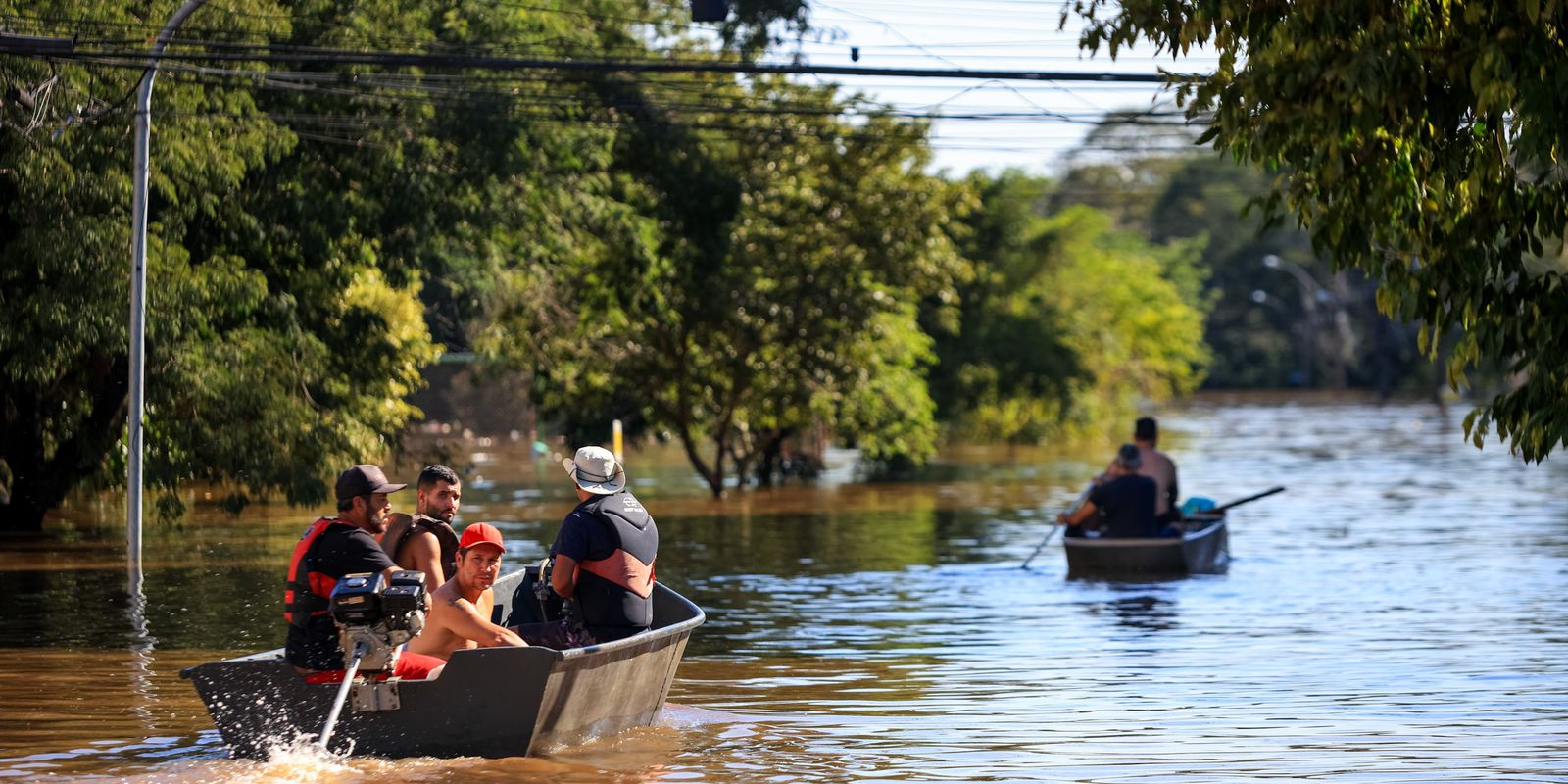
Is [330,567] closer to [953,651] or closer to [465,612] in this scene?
[465,612]

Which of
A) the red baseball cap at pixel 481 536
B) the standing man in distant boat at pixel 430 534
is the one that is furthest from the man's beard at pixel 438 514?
the red baseball cap at pixel 481 536

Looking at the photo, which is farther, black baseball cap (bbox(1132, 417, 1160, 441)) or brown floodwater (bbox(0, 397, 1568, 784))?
black baseball cap (bbox(1132, 417, 1160, 441))

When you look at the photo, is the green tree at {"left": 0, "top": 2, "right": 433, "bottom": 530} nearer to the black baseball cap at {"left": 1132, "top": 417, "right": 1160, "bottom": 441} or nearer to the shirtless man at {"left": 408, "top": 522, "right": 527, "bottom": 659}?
the black baseball cap at {"left": 1132, "top": 417, "right": 1160, "bottom": 441}

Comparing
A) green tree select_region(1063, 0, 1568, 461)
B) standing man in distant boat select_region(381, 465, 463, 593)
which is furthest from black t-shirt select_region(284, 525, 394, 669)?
green tree select_region(1063, 0, 1568, 461)

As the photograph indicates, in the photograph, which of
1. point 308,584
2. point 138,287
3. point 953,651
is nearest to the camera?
point 308,584

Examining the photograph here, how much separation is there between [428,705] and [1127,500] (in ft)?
38.2

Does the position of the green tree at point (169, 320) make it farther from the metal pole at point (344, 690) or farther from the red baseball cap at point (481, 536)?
the metal pole at point (344, 690)

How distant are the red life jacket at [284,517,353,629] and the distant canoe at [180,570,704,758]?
0.26 metres

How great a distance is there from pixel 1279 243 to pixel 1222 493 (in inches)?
3749

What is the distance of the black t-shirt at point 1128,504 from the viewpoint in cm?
2078

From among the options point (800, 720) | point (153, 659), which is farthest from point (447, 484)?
point (153, 659)

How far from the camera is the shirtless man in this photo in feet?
35.2

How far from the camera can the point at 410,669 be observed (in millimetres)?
10609

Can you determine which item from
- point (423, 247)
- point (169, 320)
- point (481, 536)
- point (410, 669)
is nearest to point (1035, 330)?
point (423, 247)
